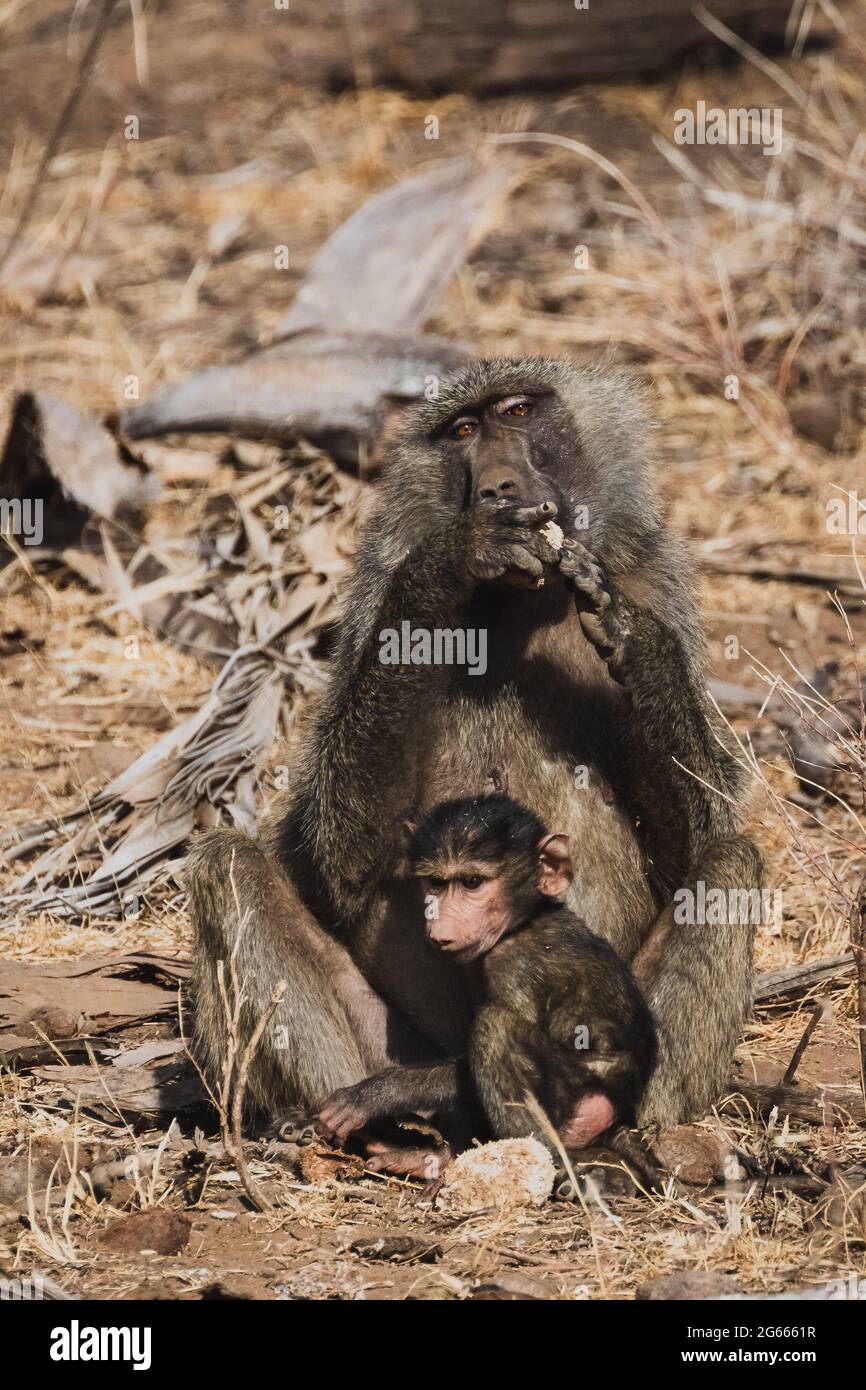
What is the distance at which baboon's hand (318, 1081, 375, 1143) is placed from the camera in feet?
12.9

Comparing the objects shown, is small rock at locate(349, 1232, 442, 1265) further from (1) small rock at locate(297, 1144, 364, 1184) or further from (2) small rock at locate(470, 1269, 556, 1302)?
(1) small rock at locate(297, 1144, 364, 1184)

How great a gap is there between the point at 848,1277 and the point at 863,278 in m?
6.11

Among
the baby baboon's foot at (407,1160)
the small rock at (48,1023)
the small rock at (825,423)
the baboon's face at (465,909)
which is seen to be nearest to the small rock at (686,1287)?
the baby baboon's foot at (407,1160)

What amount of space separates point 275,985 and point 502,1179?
29.8 inches

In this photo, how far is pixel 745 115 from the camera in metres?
9.77

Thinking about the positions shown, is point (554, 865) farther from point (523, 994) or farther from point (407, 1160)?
point (407, 1160)

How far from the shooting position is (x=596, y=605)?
3.85 m

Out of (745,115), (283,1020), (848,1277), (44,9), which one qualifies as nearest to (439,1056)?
(283,1020)

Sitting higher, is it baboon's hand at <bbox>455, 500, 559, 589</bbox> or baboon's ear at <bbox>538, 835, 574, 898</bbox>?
baboon's hand at <bbox>455, 500, 559, 589</bbox>

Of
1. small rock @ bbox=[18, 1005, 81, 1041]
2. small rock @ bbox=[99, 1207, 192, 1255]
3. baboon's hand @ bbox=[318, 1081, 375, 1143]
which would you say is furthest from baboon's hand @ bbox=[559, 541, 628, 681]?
small rock @ bbox=[18, 1005, 81, 1041]

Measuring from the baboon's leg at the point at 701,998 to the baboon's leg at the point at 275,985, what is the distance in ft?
2.14

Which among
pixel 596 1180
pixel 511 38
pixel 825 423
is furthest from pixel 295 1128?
pixel 511 38

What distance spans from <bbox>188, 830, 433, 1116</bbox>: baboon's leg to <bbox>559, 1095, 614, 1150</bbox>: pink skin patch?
1.98ft
